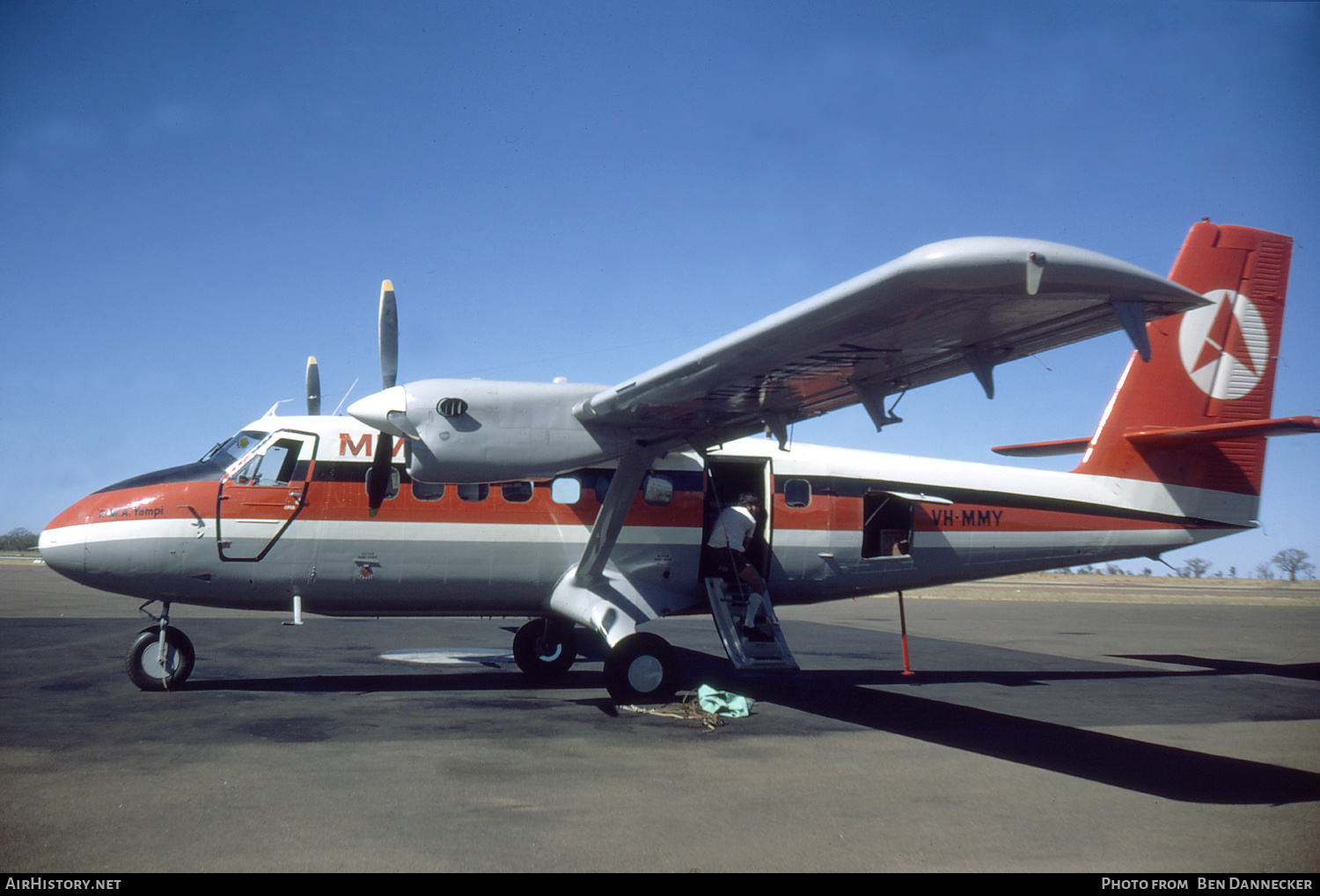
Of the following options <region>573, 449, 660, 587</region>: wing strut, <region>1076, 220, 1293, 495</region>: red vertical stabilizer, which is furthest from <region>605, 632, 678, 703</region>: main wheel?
<region>1076, 220, 1293, 495</region>: red vertical stabilizer

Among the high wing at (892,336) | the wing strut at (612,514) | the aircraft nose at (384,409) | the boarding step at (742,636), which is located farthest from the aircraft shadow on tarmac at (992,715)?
the aircraft nose at (384,409)

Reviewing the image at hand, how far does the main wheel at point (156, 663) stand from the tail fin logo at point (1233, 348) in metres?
13.7

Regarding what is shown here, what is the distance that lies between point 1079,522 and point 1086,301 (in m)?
7.71

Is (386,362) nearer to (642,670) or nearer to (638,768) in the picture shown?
(642,670)

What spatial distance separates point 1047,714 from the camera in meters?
9.73

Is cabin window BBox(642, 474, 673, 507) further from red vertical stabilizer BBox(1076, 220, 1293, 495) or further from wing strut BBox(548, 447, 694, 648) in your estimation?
red vertical stabilizer BBox(1076, 220, 1293, 495)

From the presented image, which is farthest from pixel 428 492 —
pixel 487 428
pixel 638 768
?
pixel 638 768

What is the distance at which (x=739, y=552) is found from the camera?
34.8ft

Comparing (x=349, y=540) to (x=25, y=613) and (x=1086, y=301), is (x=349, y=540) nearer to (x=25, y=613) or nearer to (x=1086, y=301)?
(x=1086, y=301)

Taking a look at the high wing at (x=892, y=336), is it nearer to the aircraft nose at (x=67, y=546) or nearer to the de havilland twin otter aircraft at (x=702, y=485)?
the de havilland twin otter aircraft at (x=702, y=485)

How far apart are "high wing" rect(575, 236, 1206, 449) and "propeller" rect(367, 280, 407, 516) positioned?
2.25 meters

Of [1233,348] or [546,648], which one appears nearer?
[546,648]

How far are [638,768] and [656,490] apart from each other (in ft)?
15.0

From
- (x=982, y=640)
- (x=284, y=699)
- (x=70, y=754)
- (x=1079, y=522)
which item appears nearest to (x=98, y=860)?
(x=70, y=754)
